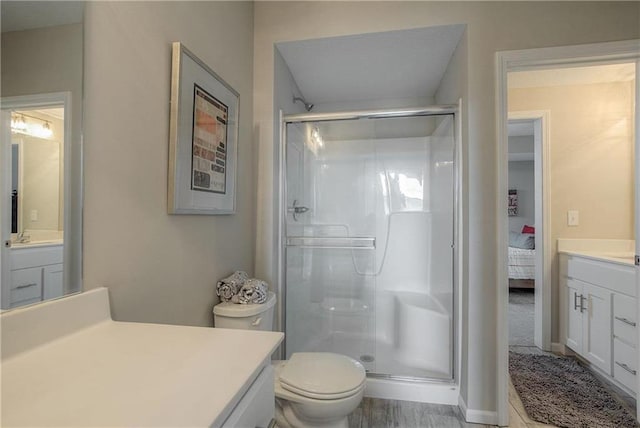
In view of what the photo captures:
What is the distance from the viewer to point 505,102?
169 cm

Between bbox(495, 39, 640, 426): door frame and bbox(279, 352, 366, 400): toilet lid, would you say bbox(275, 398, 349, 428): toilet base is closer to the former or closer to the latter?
bbox(279, 352, 366, 400): toilet lid

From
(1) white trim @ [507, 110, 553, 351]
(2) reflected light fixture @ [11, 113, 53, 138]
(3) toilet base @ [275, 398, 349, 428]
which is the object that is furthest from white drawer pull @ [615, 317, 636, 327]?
(2) reflected light fixture @ [11, 113, 53, 138]

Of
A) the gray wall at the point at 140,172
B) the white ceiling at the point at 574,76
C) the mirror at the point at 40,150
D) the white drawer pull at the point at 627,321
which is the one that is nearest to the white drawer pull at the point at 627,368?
the white drawer pull at the point at 627,321

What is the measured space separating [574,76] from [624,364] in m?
2.14

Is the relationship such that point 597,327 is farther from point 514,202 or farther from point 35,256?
point 514,202

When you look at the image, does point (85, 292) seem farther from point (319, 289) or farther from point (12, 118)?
point (319, 289)

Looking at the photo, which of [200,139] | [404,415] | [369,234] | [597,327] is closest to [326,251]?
[369,234]

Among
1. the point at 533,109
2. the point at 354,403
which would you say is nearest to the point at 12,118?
the point at 354,403

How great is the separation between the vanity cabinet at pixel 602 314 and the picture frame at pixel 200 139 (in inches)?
98.1

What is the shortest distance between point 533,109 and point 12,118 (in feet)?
10.9

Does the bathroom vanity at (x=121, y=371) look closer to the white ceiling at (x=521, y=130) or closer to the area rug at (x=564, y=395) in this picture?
the area rug at (x=564, y=395)

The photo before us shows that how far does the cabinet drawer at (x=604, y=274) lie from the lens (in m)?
1.87

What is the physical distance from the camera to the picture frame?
1.18 meters

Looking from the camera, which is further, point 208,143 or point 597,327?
point 597,327
